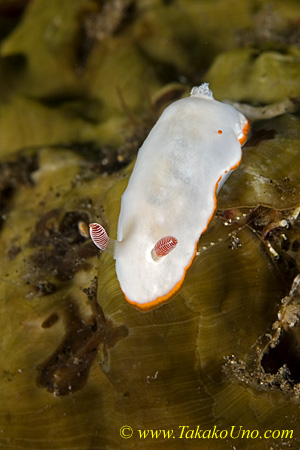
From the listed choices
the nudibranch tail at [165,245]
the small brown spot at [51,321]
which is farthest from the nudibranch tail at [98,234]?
the small brown spot at [51,321]

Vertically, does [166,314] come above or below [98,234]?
below

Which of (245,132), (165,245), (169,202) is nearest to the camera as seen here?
(165,245)

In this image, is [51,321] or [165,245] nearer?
[165,245]

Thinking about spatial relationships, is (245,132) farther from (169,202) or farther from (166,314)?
(166,314)

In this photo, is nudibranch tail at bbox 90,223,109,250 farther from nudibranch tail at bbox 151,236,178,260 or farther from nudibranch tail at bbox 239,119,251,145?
nudibranch tail at bbox 239,119,251,145

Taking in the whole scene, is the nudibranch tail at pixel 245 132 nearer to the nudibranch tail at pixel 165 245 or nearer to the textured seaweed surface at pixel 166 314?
the textured seaweed surface at pixel 166 314

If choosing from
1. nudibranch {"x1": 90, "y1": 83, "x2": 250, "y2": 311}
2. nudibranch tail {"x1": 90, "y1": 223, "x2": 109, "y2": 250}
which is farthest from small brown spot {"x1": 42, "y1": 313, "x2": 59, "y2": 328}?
nudibranch tail {"x1": 90, "y1": 223, "x2": 109, "y2": 250}

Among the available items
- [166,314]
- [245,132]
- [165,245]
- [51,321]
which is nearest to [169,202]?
[165,245]

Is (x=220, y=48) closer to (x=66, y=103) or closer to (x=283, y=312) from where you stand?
(x=66, y=103)
